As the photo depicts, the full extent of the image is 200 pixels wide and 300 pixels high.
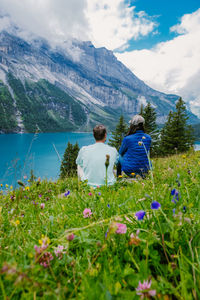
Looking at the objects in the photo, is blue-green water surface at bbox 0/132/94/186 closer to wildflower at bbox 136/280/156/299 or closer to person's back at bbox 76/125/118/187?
person's back at bbox 76/125/118/187

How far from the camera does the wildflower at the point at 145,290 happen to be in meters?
0.64

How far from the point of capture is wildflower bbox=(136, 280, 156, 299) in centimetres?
64

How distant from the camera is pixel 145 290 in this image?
0.65 metres

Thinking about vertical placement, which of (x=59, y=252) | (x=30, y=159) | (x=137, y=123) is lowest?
(x=30, y=159)

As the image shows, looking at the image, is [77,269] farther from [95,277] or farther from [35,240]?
[35,240]

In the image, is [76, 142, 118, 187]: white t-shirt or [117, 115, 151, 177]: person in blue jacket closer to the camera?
[76, 142, 118, 187]: white t-shirt

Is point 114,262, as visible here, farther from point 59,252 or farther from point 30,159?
point 30,159

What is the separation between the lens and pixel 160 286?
28.0 inches

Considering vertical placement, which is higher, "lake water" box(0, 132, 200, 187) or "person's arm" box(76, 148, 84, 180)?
"person's arm" box(76, 148, 84, 180)

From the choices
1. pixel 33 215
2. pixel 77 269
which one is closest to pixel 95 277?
pixel 77 269

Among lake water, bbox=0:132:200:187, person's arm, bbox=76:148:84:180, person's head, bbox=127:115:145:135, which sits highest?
person's head, bbox=127:115:145:135

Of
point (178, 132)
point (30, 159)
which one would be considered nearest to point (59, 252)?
point (30, 159)

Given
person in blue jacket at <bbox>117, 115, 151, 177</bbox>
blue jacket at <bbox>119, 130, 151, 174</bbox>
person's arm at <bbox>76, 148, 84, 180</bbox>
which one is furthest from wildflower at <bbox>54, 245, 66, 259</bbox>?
blue jacket at <bbox>119, 130, 151, 174</bbox>

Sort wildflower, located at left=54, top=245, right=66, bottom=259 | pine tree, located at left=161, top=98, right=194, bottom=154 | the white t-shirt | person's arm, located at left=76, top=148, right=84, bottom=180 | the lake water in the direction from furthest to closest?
1. pine tree, located at left=161, top=98, right=194, bottom=154
2. the lake water
3. person's arm, located at left=76, top=148, right=84, bottom=180
4. the white t-shirt
5. wildflower, located at left=54, top=245, right=66, bottom=259
